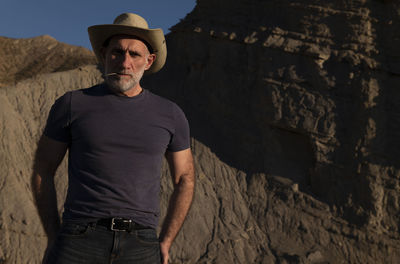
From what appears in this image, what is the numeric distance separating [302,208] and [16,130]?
7.89 meters

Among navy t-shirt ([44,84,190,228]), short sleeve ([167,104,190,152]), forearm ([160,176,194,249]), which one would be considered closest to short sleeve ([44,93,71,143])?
navy t-shirt ([44,84,190,228])

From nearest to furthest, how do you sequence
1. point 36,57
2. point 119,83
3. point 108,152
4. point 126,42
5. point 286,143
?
1. point 108,152
2. point 119,83
3. point 126,42
4. point 286,143
5. point 36,57

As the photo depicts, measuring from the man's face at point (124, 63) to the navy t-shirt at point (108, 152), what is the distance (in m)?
0.09

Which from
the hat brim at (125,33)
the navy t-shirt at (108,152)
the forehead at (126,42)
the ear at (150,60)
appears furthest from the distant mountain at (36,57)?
the navy t-shirt at (108,152)

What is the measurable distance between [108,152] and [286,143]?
8.20 m

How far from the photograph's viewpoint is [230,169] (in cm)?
1007

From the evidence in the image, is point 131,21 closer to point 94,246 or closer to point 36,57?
point 94,246

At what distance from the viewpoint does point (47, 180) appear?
2.37 m

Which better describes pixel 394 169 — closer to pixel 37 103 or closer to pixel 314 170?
pixel 314 170

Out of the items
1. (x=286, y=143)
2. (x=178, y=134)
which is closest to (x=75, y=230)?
(x=178, y=134)

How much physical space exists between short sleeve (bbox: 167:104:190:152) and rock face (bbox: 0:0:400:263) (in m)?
6.25

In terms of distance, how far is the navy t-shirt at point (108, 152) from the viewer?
Result: 7.32 feet

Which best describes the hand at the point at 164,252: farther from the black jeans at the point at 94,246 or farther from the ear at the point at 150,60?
the ear at the point at 150,60

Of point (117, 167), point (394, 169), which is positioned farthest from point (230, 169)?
point (117, 167)
